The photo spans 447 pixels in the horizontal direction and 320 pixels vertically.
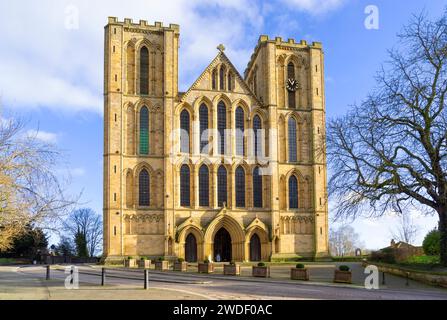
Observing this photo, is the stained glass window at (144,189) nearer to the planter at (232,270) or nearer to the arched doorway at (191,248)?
the arched doorway at (191,248)

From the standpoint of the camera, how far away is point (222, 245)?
182 feet

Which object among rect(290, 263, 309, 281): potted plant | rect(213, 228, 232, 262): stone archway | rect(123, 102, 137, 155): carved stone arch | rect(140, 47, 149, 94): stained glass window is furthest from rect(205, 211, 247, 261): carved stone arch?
rect(290, 263, 309, 281): potted plant

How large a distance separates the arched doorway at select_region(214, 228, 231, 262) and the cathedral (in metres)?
0.10

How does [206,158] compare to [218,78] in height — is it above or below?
below

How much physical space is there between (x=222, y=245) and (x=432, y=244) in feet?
71.2

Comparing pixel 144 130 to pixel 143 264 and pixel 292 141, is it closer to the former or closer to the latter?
pixel 143 264

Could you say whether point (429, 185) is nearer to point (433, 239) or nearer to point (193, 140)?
point (433, 239)

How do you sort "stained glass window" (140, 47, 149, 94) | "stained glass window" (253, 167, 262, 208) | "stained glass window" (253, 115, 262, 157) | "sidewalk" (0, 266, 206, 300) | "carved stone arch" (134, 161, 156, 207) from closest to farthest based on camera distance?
1. "sidewalk" (0, 266, 206, 300)
2. "carved stone arch" (134, 161, 156, 207)
3. "stained glass window" (140, 47, 149, 94)
4. "stained glass window" (253, 167, 262, 208)
5. "stained glass window" (253, 115, 262, 157)

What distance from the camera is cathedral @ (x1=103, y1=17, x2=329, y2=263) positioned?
52469 millimetres

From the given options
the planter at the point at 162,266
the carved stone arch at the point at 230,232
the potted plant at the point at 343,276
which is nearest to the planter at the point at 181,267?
the planter at the point at 162,266

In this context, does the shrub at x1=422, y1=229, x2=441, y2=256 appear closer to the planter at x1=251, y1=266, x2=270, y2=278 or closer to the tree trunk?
the tree trunk

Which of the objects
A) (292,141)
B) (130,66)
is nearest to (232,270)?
(292,141)

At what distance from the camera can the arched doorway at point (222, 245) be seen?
55.3 meters

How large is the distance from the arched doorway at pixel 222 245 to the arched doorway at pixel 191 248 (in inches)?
103
